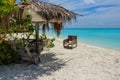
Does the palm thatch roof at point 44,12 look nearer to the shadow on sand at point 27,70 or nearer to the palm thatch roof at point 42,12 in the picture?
the palm thatch roof at point 42,12

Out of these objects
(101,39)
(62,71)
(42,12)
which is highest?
(42,12)

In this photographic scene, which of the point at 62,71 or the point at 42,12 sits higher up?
the point at 42,12

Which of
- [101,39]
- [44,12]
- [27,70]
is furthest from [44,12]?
[101,39]

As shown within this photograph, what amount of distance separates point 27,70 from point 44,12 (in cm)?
177

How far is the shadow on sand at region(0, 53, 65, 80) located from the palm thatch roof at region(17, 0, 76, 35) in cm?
139

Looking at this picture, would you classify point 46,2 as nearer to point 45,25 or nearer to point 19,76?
point 45,25

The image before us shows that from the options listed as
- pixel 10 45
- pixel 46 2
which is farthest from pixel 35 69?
pixel 46 2

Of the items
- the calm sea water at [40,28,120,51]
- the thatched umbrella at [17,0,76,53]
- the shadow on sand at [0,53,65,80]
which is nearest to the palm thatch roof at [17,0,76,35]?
the thatched umbrella at [17,0,76,53]

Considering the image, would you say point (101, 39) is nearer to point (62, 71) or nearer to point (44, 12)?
point (44, 12)

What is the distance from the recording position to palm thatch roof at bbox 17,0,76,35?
6.73 meters

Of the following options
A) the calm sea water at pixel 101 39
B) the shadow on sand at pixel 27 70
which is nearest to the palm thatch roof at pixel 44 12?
the calm sea water at pixel 101 39

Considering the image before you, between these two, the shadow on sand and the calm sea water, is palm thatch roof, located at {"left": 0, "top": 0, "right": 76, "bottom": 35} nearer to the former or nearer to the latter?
the calm sea water

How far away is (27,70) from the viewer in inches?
267

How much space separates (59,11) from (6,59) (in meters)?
2.20
